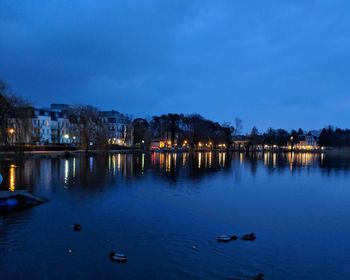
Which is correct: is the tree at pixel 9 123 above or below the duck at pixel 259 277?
above

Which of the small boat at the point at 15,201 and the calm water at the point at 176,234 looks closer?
the calm water at the point at 176,234

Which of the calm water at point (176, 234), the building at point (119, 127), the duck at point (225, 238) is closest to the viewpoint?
the calm water at point (176, 234)

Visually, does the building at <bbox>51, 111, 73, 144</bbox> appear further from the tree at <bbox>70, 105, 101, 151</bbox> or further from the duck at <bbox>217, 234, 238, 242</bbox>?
the duck at <bbox>217, 234, 238, 242</bbox>

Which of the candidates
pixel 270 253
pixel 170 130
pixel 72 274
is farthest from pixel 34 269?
pixel 170 130

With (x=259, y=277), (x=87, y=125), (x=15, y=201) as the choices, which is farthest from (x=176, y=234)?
(x=87, y=125)

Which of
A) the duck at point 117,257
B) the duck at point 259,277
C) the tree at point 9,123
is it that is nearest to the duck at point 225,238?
the duck at point 259,277

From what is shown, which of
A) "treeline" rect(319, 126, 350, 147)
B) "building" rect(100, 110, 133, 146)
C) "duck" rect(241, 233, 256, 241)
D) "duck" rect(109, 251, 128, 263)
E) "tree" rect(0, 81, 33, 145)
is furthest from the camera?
"treeline" rect(319, 126, 350, 147)

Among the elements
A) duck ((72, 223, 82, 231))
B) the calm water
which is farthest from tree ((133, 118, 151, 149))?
duck ((72, 223, 82, 231))

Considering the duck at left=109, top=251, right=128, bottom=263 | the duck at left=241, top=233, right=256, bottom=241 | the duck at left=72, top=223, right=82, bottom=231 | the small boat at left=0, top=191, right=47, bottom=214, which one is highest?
the small boat at left=0, top=191, right=47, bottom=214

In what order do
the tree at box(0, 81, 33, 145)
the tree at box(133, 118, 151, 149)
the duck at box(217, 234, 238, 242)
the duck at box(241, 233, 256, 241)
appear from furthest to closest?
the tree at box(133, 118, 151, 149), the tree at box(0, 81, 33, 145), the duck at box(241, 233, 256, 241), the duck at box(217, 234, 238, 242)

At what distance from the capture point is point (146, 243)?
16891 millimetres

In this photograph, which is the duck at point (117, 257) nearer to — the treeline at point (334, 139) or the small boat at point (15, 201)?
the small boat at point (15, 201)

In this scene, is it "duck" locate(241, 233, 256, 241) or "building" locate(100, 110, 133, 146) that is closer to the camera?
"duck" locate(241, 233, 256, 241)

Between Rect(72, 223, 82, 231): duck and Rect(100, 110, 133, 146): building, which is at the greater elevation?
Rect(100, 110, 133, 146): building
